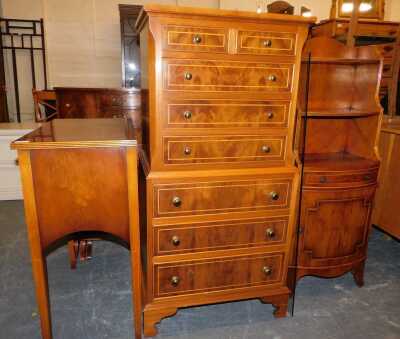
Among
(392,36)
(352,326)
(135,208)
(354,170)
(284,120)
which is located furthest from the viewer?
(392,36)

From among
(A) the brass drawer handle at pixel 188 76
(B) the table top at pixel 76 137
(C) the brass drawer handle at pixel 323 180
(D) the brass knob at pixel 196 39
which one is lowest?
(C) the brass drawer handle at pixel 323 180

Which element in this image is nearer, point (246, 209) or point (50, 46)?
point (246, 209)

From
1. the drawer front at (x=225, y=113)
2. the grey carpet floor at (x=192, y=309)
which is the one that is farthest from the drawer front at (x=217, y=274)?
the drawer front at (x=225, y=113)

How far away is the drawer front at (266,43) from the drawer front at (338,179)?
29.4 inches

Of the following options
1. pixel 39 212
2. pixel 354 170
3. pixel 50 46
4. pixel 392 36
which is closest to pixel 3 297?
pixel 39 212

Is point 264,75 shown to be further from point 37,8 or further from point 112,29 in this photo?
point 37,8

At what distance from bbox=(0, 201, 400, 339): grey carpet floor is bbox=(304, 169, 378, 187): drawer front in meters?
0.76

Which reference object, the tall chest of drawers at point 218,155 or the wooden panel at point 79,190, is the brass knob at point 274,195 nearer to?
the tall chest of drawers at point 218,155

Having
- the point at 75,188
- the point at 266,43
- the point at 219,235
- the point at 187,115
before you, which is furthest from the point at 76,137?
the point at 266,43

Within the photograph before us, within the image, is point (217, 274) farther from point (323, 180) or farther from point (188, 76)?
point (188, 76)

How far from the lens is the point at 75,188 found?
1.53 metres

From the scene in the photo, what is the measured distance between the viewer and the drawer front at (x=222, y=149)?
5.26ft

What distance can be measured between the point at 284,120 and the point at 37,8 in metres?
4.63

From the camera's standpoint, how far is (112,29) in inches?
195
